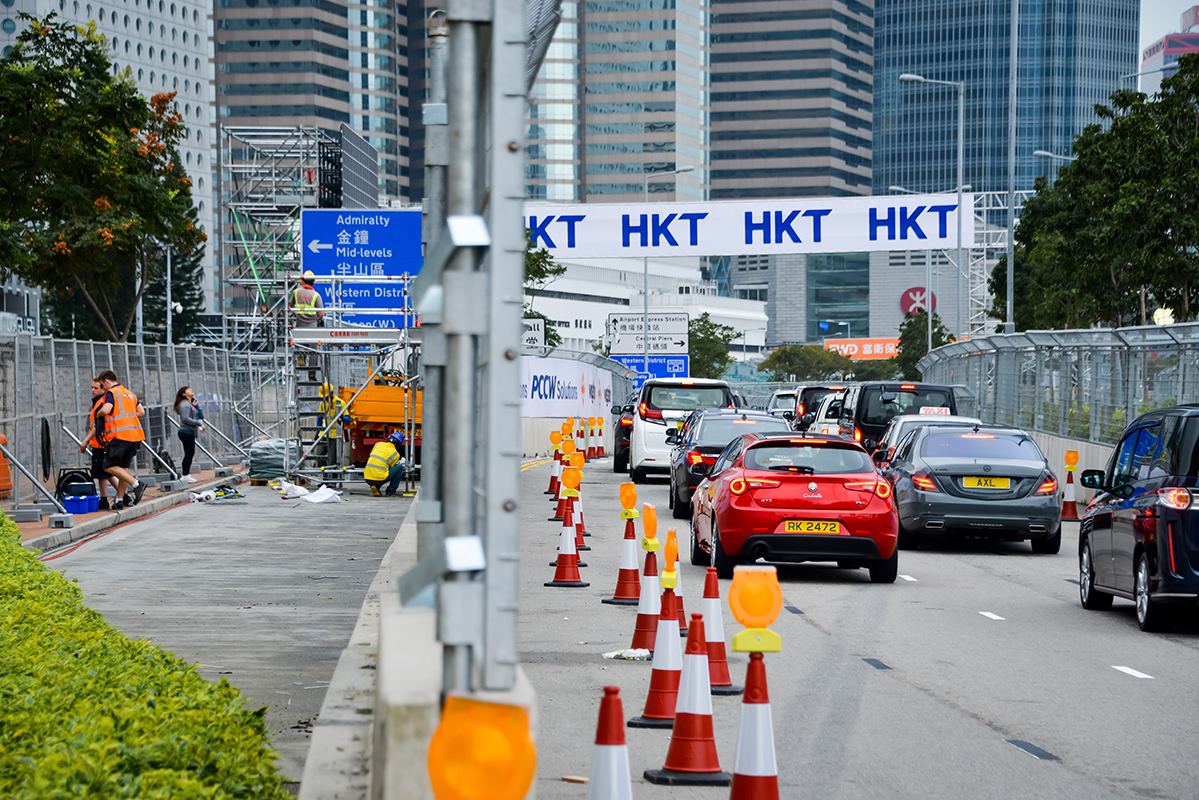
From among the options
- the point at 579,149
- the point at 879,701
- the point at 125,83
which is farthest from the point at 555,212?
the point at 579,149

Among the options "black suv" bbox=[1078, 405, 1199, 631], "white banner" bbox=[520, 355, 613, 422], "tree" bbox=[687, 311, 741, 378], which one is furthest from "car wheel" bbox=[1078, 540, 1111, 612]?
"tree" bbox=[687, 311, 741, 378]

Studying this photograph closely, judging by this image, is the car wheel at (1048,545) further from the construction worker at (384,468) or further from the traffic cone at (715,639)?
the construction worker at (384,468)

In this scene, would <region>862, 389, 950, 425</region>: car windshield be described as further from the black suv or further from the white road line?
the white road line

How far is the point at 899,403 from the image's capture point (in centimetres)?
2631

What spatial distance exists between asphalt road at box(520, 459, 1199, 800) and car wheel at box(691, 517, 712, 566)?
1.92ft

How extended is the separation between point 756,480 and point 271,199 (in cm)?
5466

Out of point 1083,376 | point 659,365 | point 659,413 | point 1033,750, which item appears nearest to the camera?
point 1033,750

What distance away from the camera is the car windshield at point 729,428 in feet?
67.8

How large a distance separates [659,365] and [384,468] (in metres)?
45.1

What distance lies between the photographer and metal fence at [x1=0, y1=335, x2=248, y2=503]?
70.4 ft

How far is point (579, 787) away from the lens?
21.5 feet

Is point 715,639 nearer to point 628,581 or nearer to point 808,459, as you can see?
point 628,581

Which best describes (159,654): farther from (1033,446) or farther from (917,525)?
(1033,446)

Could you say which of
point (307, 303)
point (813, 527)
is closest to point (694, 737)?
point (813, 527)
